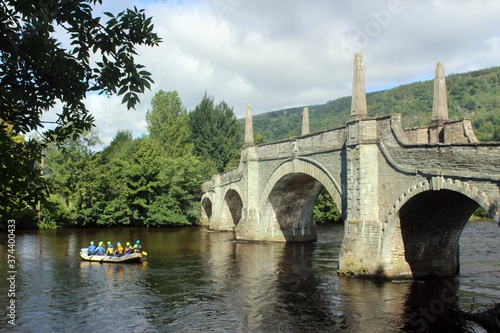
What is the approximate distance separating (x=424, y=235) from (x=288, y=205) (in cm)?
1324

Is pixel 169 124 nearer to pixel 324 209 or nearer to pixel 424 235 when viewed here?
pixel 324 209

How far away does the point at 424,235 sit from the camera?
18141mm

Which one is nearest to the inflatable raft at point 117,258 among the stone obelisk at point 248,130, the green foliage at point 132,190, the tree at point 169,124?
the stone obelisk at point 248,130

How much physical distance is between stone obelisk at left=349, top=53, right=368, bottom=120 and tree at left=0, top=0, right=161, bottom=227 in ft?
47.8

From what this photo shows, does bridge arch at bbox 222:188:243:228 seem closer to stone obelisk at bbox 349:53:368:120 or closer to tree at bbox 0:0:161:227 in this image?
stone obelisk at bbox 349:53:368:120

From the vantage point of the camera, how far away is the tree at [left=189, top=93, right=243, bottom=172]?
6194 centimetres

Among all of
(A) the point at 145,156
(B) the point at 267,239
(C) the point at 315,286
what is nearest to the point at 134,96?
(C) the point at 315,286

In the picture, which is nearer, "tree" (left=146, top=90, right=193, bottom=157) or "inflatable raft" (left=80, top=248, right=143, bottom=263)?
"inflatable raft" (left=80, top=248, right=143, bottom=263)

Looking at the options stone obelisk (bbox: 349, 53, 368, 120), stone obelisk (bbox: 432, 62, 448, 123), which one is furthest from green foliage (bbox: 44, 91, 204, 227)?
stone obelisk (bbox: 432, 62, 448, 123)

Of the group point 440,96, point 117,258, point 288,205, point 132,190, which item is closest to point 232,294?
point 117,258

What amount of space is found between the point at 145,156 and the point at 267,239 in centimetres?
2116

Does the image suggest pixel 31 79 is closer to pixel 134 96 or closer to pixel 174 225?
pixel 134 96

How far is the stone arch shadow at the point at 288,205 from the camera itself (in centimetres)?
2850

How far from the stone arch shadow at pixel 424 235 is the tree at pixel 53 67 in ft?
43.5
